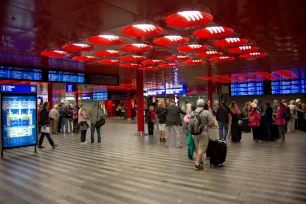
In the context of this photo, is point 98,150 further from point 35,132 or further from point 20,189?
point 20,189

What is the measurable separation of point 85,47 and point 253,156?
6.75 meters

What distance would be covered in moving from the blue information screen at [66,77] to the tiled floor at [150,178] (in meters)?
5.21

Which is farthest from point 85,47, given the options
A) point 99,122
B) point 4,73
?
point 4,73

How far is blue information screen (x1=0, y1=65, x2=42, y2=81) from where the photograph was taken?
37.8 ft

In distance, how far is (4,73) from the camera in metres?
11.5

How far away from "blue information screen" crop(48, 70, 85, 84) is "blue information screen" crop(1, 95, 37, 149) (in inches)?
146

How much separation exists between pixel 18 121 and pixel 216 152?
21.7 feet

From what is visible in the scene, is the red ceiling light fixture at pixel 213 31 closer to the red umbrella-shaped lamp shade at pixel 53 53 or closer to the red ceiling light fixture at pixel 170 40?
the red ceiling light fixture at pixel 170 40

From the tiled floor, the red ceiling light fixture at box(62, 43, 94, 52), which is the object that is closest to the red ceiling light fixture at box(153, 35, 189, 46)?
the red ceiling light fixture at box(62, 43, 94, 52)

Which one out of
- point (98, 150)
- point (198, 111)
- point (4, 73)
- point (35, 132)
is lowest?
point (98, 150)

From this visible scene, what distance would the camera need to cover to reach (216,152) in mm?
6703

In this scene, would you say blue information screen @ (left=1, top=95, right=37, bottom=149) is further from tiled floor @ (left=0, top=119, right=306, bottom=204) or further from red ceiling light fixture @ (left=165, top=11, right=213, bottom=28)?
red ceiling light fixture @ (left=165, top=11, right=213, bottom=28)

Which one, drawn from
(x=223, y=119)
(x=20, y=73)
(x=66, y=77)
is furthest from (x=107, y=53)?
(x=223, y=119)

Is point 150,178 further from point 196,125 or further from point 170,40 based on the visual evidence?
point 170,40
